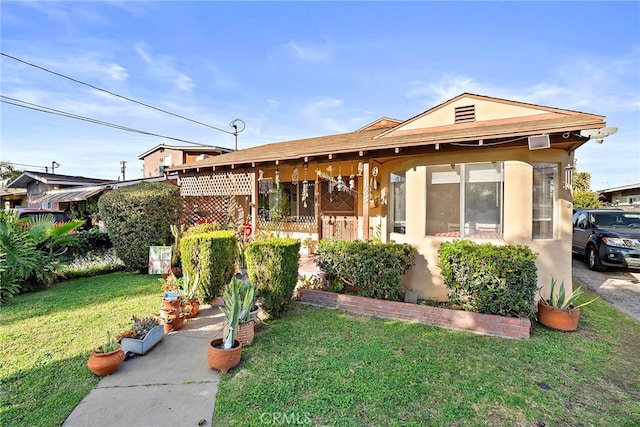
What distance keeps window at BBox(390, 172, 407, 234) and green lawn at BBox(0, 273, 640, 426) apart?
261 cm

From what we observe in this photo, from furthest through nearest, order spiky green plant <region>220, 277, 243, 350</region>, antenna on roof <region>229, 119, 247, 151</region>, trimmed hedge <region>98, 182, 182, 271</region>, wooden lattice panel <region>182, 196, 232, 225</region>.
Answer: antenna on roof <region>229, 119, 247, 151</region> < wooden lattice panel <region>182, 196, 232, 225</region> < trimmed hedge <region>98, 182, 182, 271</region> < spiky green plant <region>220, 277, 243, 350</region>

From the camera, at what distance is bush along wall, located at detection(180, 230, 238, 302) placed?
5684mm

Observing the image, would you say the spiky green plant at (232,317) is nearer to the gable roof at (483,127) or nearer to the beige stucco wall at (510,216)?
the beige stucco wall at (510,216)

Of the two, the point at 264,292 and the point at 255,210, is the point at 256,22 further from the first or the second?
the point at 264,292


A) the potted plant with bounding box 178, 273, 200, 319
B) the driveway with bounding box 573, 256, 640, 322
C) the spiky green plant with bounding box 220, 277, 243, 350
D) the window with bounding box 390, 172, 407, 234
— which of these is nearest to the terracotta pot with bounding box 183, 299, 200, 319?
the potted plant with bounding box 178, 273, 200, 319

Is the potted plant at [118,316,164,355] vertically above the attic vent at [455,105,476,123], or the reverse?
the attic vent at [455,105,476,123]

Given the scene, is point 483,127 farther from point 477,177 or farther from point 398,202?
point 398,202

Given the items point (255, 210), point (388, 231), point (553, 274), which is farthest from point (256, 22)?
→ point (553, 274)

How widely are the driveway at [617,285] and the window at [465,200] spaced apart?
3436mm

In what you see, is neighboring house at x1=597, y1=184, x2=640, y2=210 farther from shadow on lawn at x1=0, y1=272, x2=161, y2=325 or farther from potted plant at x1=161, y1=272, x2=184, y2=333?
shadow on lawn at x1=0, y1=272, x2=161, y2=325

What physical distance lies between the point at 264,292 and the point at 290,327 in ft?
2.54

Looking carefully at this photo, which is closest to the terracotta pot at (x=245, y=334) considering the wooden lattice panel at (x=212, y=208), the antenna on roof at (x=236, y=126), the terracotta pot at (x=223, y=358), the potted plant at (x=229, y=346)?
the potted plant at (x=229, y=346)

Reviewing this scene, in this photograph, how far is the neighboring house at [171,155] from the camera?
21734 mm

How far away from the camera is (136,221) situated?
813 centimetres
